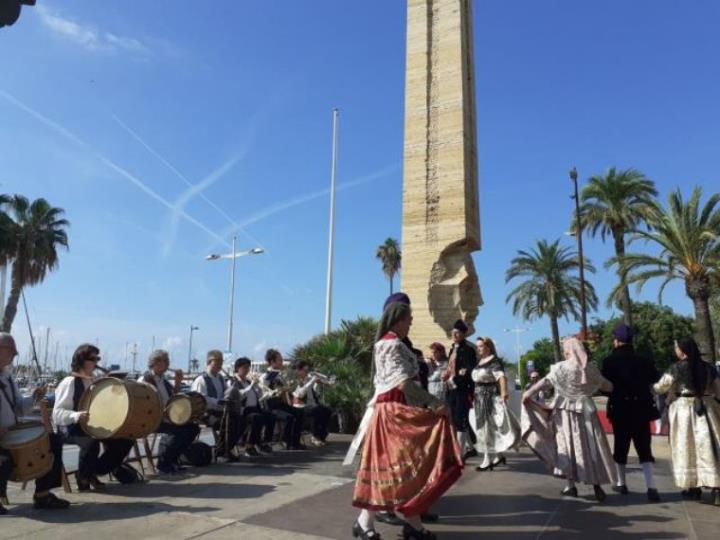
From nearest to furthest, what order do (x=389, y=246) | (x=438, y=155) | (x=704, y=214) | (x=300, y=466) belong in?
(x=300, y=466) < (x=438, y=155) < (x=704, y=214) < (x=389, y=246)

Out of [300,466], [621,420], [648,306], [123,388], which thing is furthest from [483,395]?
[648,306]

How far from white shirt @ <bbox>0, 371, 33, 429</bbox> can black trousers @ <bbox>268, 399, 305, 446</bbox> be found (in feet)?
14.2

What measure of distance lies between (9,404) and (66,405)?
2.47 ft

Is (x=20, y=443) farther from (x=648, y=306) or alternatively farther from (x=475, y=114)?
(x=648, y=306)

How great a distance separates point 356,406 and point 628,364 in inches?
250

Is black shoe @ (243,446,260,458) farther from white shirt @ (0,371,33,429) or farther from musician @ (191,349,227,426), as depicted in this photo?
white shirt @ (0,371,33,429)

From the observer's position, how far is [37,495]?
17.7ft

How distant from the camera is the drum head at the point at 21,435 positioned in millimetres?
5250

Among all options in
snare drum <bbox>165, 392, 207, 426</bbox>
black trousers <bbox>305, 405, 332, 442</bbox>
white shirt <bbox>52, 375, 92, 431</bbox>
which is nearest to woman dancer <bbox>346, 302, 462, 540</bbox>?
white shirt <bbox>52, 375, 92, 431</bbox>

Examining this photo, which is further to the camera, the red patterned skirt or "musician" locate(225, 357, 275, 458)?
"musician" locate(225, 357, 275, 458)

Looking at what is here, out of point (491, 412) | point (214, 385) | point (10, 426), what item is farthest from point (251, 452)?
point (10, 426)

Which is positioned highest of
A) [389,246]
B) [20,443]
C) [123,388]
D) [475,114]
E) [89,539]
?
[389,246]

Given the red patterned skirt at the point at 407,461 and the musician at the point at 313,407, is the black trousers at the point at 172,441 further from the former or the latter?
the red patterned skirt at the point at 407,461

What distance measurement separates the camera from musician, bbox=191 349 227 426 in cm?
835
